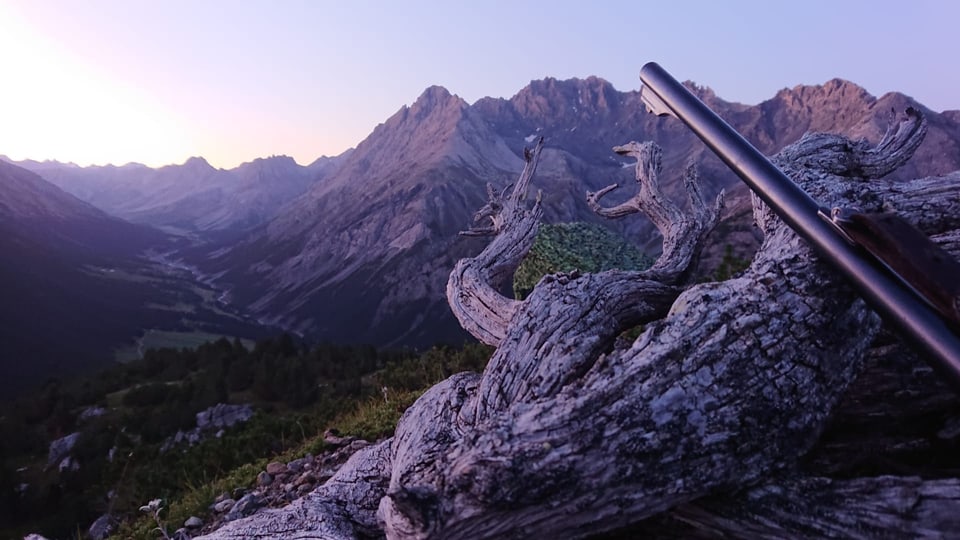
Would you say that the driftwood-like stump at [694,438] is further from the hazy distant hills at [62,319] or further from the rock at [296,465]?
the hazy distant hills at [62,319]

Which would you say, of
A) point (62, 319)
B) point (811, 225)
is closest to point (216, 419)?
point (811, 225)

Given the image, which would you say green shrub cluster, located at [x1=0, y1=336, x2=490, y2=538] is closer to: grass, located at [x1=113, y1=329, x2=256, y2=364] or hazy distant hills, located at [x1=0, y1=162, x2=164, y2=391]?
hazy distant hills, located at [x1=0, y1=162, x2=164, y2=391]

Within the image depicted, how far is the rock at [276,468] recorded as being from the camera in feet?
31.9

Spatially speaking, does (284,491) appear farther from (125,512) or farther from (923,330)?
(923,330)

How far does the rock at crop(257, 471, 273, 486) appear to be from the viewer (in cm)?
952

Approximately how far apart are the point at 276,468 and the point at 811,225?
372 inches

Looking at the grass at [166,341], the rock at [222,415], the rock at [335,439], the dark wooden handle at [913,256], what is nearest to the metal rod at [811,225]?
the dark wooden handle at [913,256]

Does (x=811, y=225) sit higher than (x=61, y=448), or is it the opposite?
(x=811, y=225)

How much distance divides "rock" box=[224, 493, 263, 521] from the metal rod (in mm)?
8086

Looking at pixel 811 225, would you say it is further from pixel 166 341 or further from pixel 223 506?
pixel 166 341

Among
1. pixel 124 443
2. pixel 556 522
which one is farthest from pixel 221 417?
pixel 556 522

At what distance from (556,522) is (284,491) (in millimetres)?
6861

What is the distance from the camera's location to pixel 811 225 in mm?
3322

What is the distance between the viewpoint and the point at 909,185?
5285 mm
